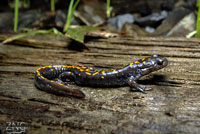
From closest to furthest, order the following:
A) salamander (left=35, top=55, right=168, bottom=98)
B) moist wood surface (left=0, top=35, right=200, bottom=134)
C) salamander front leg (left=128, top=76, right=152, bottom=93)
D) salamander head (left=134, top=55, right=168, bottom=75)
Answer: moist wood surface (left=0, top=35, right=200, bottom=134) < salamander front leg (left=128, top=76, right=152, bottom=93) < salamander (left=35, top=55, right=168, bottom=98) < salamander head (left=134, top=55, right=168, bottom=75)

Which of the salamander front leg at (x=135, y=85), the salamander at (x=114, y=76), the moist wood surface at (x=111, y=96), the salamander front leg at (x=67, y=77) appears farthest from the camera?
the salamander front leg at (x=67, y=77)

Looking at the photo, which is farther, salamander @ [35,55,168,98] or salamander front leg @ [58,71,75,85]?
salamander front leg @ [58,71,75,85]

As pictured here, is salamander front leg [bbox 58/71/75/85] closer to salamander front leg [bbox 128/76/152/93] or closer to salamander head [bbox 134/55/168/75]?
salamander front leg [bbox 128/76/152/93]

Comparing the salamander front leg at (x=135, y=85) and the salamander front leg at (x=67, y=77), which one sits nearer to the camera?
the salamander front leg at (x=135, y=85)

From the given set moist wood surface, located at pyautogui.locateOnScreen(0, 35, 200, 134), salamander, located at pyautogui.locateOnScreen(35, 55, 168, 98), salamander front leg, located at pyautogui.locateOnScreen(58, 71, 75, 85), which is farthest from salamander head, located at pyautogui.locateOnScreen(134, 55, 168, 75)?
salamander front leg, located at pyautogui.locateOnScreen(58, 71, 75, 85)

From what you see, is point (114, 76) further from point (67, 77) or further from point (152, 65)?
point (67, 77)

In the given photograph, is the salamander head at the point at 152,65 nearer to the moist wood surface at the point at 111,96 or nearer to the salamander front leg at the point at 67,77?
the moist wood surface at the point at 111,96

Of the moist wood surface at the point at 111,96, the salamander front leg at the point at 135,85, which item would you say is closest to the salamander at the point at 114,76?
the salamander front leg at the point at 135,85

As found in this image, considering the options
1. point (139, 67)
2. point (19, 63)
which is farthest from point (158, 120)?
point (19, 63)

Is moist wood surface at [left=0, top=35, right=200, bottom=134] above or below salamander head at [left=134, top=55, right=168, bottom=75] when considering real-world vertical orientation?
below
